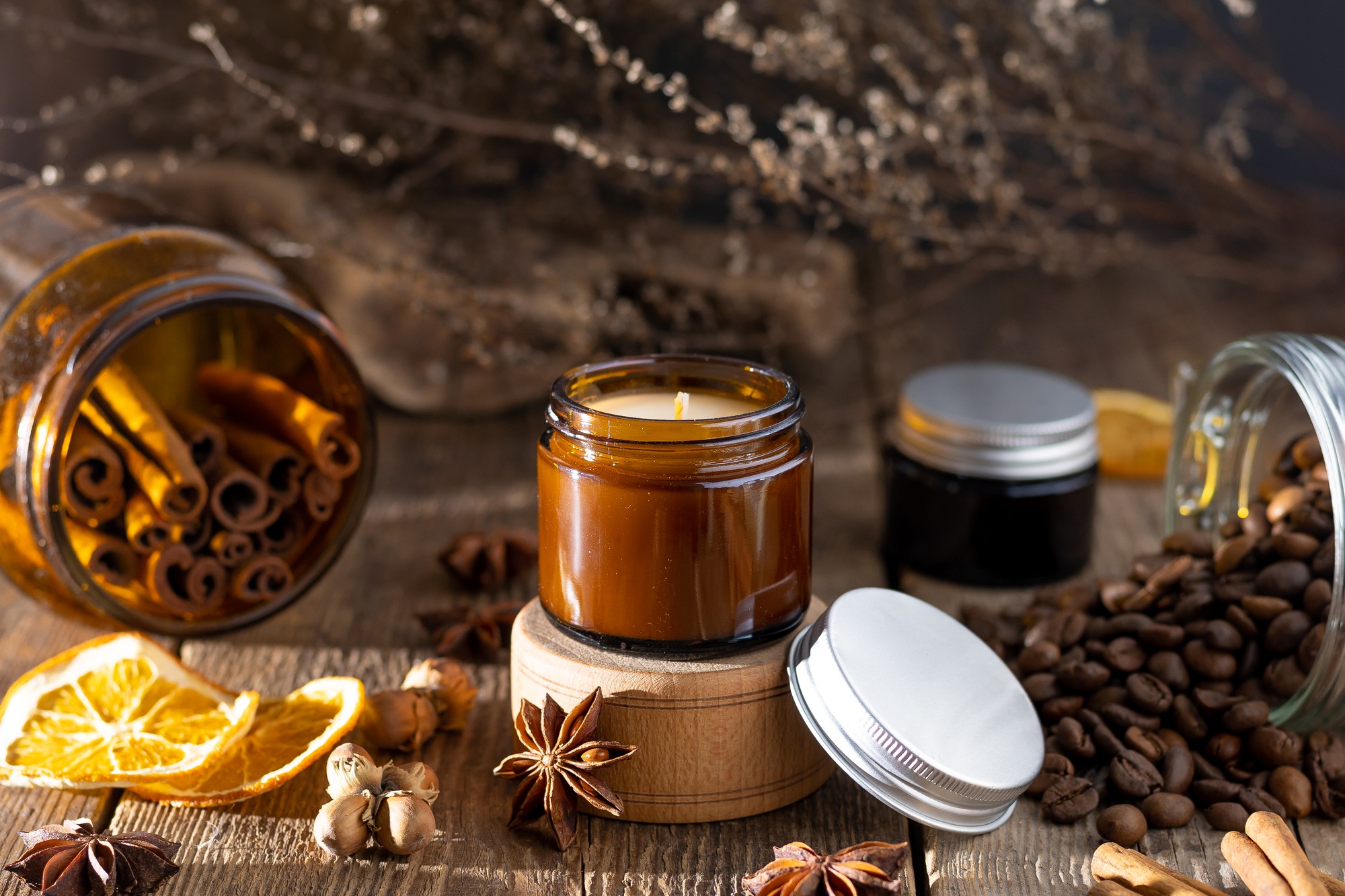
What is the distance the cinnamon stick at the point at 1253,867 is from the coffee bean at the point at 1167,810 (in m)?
0.04

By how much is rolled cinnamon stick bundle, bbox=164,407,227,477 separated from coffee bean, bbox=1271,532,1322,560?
1026mm

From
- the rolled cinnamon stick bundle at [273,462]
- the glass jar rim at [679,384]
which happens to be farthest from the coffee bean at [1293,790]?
the rolled cinnamon stick bundle at [273,462]

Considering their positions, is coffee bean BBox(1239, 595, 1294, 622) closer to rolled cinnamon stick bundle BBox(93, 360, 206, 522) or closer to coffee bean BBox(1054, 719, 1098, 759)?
coffee bean BBox(1054, 719, 1098, 759)

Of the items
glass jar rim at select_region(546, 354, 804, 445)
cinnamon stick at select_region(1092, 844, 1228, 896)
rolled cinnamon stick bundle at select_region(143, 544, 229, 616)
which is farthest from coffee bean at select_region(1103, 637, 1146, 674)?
rolled cinnamon stick bundle at select_region(143, 544, 229, 616)

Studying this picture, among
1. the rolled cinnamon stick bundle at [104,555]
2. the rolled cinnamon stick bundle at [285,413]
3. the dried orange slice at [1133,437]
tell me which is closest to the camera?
the rolled cinnamon stick bundle at [104,555]

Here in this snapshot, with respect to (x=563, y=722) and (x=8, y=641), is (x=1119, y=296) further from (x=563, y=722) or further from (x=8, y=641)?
(x=8, y=641)

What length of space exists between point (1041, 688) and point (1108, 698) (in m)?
0.06

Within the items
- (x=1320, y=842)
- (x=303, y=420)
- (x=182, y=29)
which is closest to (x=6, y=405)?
(x=303, y=420)

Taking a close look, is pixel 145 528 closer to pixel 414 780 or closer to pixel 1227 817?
pixel 414 780

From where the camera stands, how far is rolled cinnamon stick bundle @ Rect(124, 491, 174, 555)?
3.96 ft

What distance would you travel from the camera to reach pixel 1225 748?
106 centimetres

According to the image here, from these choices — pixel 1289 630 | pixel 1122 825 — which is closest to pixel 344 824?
pixel 1122 825

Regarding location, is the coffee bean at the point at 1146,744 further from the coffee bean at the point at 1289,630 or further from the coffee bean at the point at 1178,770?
the coffee bean at the point at 1289,630

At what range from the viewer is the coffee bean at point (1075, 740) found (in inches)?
42.3
